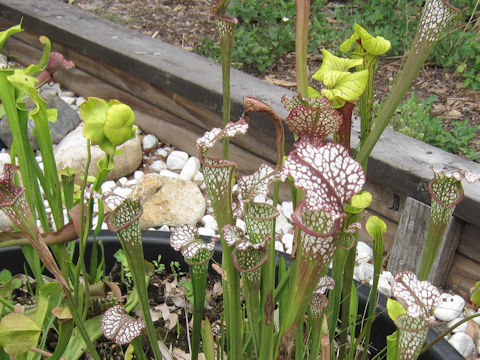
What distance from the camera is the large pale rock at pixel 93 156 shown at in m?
1.89

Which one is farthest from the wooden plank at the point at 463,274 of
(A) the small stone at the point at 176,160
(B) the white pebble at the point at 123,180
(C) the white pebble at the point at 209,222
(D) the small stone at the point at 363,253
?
(B) the white pebble at the point at 123,180

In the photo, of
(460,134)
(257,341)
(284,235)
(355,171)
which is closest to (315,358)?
(257,341)

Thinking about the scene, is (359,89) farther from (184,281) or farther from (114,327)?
(184,281)

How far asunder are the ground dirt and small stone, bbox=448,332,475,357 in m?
0.71

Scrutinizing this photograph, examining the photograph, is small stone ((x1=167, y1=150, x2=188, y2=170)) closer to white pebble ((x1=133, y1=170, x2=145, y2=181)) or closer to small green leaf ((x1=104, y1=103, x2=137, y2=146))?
white pebble ((x1=133, y1=170, x2=145, y2=181))

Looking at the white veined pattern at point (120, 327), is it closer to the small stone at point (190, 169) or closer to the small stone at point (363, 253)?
the small stone at point (363, 253)

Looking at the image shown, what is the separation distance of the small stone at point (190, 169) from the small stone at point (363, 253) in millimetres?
709

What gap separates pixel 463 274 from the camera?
56.7 inches

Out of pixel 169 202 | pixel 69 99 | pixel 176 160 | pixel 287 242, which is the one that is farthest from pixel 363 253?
pixel 69 99

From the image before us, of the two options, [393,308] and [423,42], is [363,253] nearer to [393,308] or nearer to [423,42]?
[393,308]

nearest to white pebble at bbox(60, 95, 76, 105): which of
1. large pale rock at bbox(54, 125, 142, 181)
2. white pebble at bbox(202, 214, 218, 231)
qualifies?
large pale rock at bbox(54, 125, 142, 181)

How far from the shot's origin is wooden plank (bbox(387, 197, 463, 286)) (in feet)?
4.44

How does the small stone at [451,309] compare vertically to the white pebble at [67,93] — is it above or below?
below

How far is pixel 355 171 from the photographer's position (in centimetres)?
47
